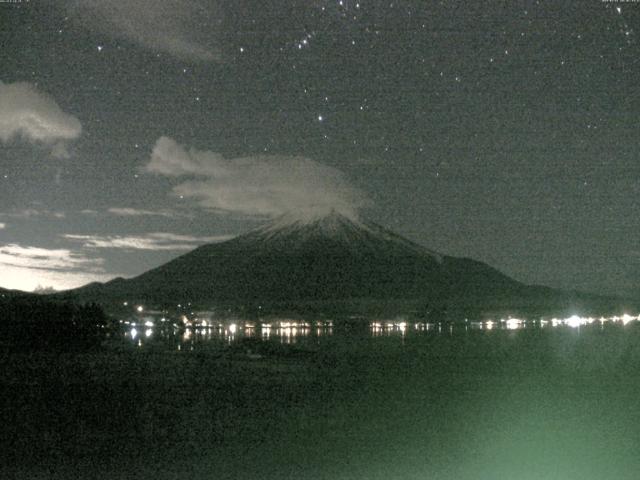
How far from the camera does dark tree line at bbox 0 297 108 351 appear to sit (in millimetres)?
51156

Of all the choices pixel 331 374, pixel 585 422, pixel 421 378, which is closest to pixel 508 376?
pixel 421 378

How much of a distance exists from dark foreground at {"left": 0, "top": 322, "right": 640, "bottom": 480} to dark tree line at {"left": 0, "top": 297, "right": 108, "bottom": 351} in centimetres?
1726

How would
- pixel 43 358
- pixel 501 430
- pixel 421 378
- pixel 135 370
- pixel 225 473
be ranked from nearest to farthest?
pixel 225 473, pixel 501 430, pixel 421 378, pixel 135 370, pixel 43 358

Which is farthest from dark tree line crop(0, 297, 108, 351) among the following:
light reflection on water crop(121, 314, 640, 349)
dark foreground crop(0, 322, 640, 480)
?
dark foreground crop(0, 322, 640, 480)

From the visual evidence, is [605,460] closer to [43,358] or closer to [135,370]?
[135,370]

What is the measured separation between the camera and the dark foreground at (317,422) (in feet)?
43.7

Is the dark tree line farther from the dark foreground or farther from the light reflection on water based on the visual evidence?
the dark foreground

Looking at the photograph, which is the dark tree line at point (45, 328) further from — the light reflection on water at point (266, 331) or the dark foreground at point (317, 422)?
the dark foreground at point (317, 422)

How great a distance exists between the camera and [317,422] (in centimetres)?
1897

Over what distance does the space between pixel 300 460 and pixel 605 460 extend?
5024 millimetres

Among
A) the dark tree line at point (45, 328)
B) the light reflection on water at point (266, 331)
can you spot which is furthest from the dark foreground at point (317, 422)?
the light reflection on water at point (266, 331)

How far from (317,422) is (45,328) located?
3837 cm

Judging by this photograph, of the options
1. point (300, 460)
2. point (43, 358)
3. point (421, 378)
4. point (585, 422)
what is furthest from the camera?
point (43, 358)

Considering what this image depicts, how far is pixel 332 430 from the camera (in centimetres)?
1759
